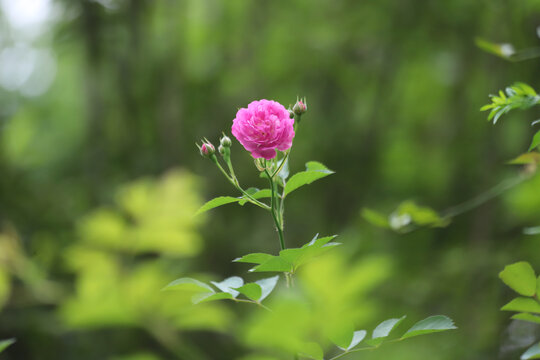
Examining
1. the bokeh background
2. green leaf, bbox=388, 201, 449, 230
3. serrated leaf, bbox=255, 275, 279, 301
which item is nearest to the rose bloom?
serrated leaf, bbox=255, 275, 279, 301

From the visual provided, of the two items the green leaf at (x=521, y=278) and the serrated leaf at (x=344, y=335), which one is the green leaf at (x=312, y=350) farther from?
the green leaf at (x=521, y=278)

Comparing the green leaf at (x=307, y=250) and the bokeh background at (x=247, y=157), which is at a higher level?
the bokeh background at (x=247, y=157)

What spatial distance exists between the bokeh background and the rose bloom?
2.10 feet

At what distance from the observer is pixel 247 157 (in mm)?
1785

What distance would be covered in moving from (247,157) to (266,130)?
143 cm

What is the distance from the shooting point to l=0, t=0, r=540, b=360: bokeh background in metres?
1.18

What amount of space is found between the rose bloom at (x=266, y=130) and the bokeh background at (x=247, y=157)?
64 cm

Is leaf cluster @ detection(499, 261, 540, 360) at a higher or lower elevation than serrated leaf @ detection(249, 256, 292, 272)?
lower

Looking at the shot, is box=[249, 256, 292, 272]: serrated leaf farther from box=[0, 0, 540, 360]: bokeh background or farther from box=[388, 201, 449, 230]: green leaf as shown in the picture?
box=[0, 0, 540, 360]: bokeh background

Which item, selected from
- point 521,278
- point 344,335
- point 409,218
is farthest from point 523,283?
point 409,218

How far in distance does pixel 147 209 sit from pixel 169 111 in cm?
56

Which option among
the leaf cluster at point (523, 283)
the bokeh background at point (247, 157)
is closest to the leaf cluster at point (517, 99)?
the leaf cluster at point (523, 283)

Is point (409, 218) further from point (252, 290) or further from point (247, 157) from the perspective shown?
point (247, 157)

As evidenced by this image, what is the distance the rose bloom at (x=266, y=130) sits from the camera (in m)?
0.36
